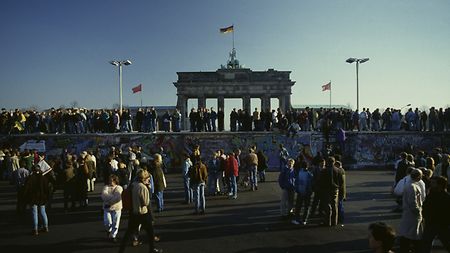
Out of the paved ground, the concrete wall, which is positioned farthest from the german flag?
the paved ground

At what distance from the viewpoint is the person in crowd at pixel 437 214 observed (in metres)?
7.11

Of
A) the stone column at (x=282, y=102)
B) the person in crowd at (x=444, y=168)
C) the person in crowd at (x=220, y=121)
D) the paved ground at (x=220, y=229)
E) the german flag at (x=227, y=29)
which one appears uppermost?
the german flag at (x=227, y=29)

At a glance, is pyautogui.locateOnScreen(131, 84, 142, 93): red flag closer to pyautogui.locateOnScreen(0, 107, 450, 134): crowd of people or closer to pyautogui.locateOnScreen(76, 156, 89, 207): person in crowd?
pyautogui.locateOnScreen(0, 107, 450, 134): crowd of people

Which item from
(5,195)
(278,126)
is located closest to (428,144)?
(278,126)

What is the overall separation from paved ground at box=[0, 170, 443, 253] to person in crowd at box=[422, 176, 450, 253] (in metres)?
1.95

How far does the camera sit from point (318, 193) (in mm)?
11375

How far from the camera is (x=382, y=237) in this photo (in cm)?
396

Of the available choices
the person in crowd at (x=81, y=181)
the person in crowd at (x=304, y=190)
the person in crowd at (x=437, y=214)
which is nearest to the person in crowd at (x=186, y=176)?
the person in crowd at (x=81, y=181)

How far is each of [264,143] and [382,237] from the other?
23261 millimetres

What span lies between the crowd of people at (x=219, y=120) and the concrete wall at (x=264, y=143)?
792 mm

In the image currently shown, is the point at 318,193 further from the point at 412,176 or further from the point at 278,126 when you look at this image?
the point at 278,126

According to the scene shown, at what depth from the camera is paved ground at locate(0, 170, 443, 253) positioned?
9.21m

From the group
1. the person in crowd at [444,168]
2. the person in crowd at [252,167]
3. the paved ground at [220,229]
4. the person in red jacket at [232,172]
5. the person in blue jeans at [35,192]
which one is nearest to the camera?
the paved ground at [220,229]

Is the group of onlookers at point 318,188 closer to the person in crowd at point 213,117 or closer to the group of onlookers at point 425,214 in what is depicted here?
the group of onlookers at point 425,214
